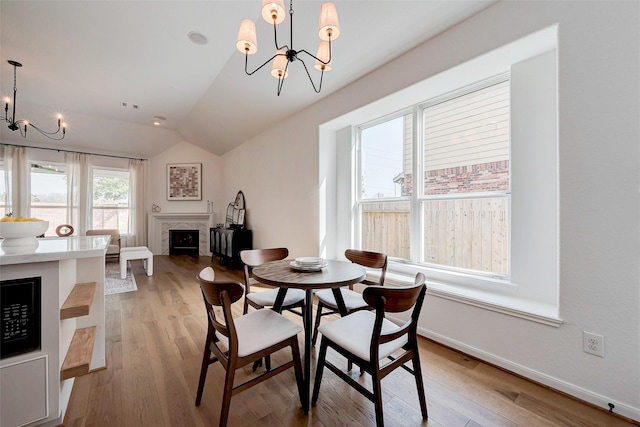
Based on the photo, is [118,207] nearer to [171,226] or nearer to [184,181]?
[171,226]

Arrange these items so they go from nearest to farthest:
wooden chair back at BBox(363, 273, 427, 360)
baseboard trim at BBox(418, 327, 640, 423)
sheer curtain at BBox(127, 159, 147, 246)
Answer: wooden chair back at BBox(363, 273, 427, 360), baseboard trim at BBox(418, 327, 640, 423), sheer curtain at BBox(127, 159, 147, 246)

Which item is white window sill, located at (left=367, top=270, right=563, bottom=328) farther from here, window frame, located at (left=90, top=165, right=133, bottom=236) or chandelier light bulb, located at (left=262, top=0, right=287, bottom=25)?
window frame, located at (left=90, top=165, right=133, bottom=236)

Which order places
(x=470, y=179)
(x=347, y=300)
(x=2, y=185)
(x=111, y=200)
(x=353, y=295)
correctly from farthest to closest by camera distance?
(x=111, y=200)
(x=2, y=185)
(x=470, y=179)
(x=353, y=295)
(x=347, y=300)

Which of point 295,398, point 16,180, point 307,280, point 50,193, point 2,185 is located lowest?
point 295,398

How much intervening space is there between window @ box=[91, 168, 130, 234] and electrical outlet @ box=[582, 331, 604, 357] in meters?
8.08

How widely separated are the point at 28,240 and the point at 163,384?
1.21 meters

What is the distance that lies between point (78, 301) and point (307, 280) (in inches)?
53.9

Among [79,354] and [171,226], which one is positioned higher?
[171,226]

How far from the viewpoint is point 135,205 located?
6.46 meters

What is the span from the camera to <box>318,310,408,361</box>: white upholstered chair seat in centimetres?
132

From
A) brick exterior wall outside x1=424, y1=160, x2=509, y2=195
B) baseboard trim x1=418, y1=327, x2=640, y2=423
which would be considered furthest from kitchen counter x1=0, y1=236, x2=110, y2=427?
brick exterior wall outside x1=424, y1=160, x2=509, y2=195

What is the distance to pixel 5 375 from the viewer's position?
1.18 m

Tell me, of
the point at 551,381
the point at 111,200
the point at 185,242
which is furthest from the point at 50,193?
the point at 551,381

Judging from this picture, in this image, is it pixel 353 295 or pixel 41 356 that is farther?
pixel 353 295
